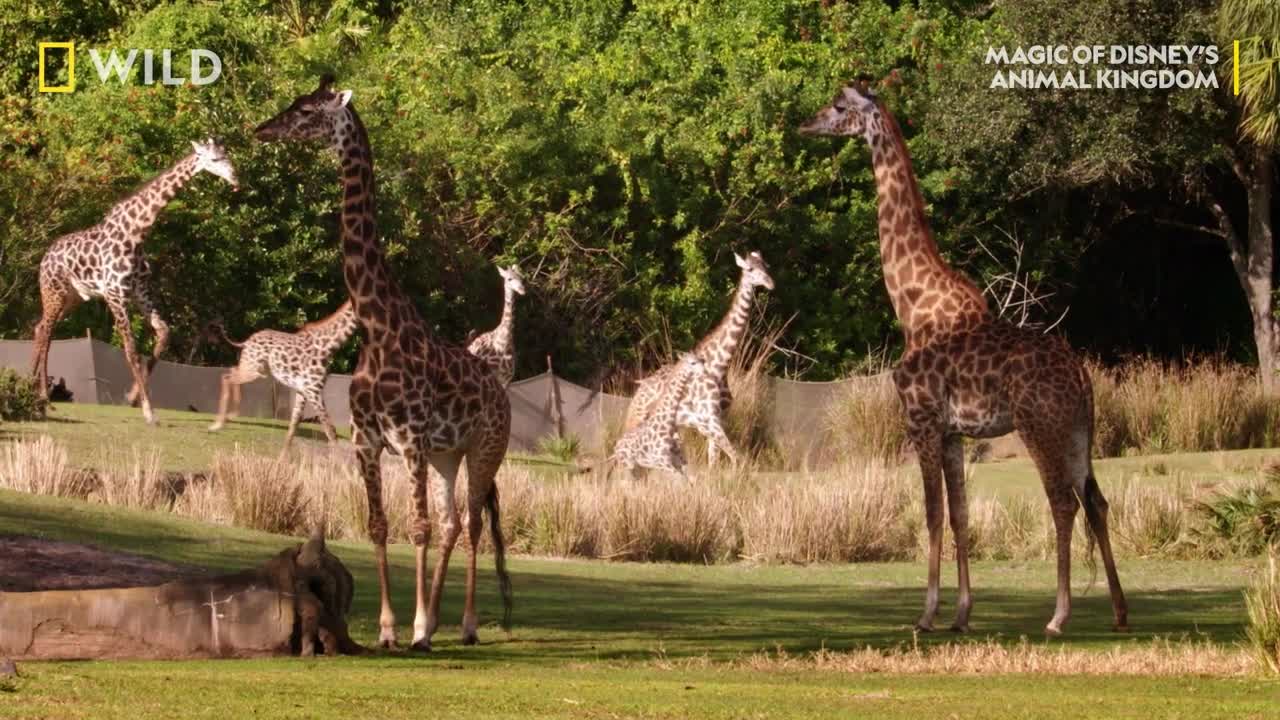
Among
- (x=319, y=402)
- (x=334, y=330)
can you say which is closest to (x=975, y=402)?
(x=319, y=402)

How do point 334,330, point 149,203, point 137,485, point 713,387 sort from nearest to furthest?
point 137,485 → point 334,330 → point 149,203 → point 713,387

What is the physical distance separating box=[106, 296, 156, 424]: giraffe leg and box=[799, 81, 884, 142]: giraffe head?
12.1 metres

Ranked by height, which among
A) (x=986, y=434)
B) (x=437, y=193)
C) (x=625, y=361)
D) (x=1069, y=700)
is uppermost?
(x=437, y=193)

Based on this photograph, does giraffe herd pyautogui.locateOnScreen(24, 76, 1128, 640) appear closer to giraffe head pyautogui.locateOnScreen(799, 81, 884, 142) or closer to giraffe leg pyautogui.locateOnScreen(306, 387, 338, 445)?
giraffe head pyautogui.locateOnScreen(799, 81, 884, 142)

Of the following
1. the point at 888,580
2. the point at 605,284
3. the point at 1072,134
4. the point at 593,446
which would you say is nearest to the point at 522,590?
the point at 888,580

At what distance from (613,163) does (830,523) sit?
1573 cm

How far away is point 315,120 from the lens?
15016mm

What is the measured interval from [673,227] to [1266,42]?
1017 centimetres

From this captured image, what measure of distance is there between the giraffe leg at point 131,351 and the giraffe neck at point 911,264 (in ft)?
41.0

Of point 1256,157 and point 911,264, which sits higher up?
A: point 1256,157

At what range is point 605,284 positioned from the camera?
38.0 meters

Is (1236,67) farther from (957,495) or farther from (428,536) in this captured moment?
(428,536)

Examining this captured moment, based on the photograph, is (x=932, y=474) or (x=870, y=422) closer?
(x=932, y=474)

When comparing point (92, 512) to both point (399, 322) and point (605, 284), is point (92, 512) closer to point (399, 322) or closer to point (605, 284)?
point (399, 322)
